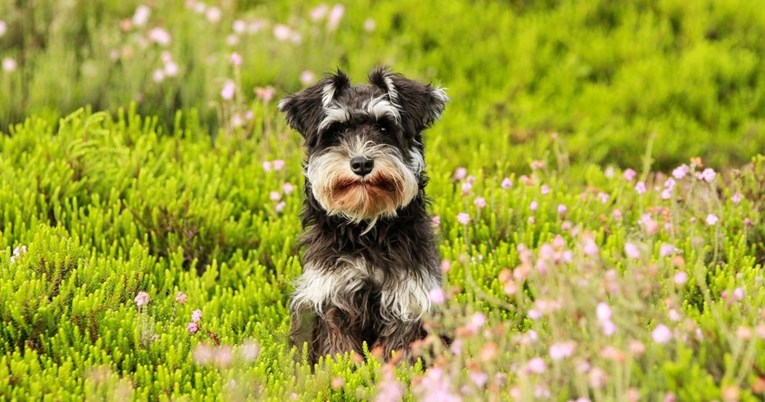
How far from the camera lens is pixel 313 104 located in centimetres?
542

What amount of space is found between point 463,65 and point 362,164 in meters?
5.74

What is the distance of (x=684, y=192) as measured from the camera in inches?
320

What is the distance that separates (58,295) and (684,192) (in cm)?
515

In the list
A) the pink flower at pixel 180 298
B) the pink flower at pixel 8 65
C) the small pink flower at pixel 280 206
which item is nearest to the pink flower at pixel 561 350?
the pink flower at pixel 180 298

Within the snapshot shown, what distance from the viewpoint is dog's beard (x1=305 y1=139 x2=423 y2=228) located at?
504 centimetres

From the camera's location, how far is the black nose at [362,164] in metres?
5.00

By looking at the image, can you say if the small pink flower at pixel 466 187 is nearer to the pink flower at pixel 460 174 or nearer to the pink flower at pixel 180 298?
the pink flower at pixel 460 174

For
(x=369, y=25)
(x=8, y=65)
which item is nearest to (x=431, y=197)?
(x=8, y=65)

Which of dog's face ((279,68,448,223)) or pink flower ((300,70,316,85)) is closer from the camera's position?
dog's face ((279,68,448,223))

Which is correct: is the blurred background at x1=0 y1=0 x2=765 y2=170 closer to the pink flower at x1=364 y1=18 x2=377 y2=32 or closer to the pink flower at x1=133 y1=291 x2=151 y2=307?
the pink flower at x1=364 y1=18 x2=377 y2=32

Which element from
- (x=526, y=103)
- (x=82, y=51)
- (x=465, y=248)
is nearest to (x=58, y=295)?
(x=465, y=248)

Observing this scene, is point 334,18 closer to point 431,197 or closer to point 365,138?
point 431,197

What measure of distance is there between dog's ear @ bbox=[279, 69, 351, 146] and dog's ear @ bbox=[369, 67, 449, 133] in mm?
203

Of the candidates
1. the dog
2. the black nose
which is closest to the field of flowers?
the dog
